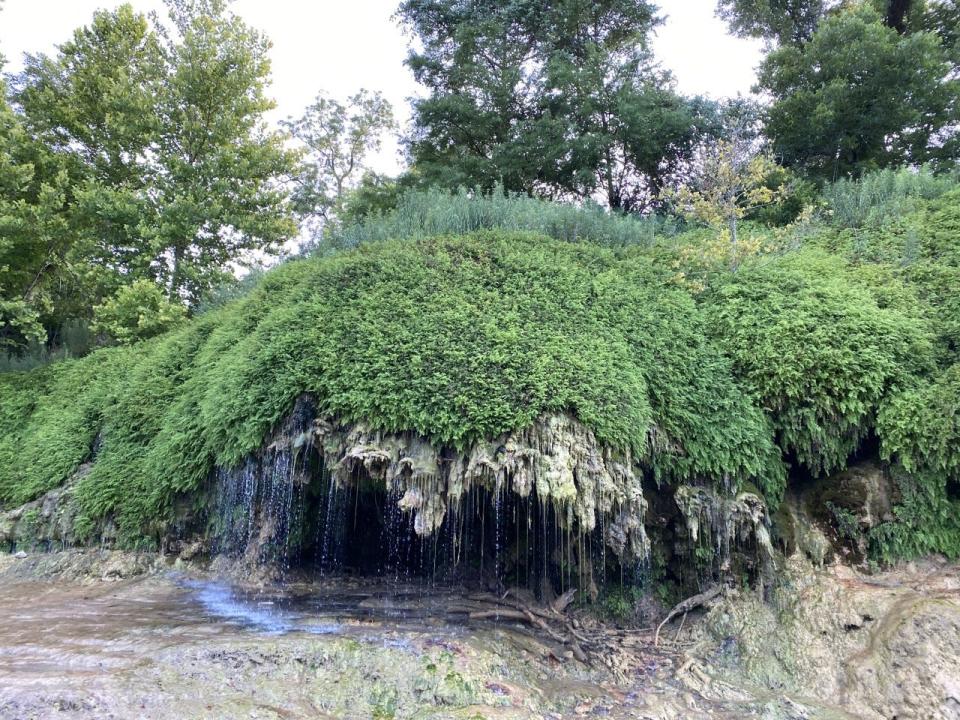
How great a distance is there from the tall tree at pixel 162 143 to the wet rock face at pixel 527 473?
9.30 m

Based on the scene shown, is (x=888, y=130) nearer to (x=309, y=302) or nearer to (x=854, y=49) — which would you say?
(x=854, y=49)

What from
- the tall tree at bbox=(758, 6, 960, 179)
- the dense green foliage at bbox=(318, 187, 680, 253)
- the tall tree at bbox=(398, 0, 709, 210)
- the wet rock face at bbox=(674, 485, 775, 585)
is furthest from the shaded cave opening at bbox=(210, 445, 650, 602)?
the tall tree at bbox=(758, 6, 960, 179)

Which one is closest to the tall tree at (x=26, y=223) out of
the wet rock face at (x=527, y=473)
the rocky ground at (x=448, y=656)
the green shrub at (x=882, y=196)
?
the rocky ground at (x=448, y=656)

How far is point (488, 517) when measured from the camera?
6977 mm

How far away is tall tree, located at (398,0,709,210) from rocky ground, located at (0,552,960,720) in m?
11.8

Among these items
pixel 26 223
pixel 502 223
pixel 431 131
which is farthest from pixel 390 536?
pixel 431 131

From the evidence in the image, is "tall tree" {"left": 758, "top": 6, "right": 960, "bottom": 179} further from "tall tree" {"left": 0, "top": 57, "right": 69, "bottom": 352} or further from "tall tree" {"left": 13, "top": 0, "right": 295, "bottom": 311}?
"tall tree" {"left": 0, "top": 57, "right": 69, "bottom": 352}

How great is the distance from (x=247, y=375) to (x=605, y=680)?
17.2 ft

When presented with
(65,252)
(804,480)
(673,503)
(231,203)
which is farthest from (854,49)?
(65,252)

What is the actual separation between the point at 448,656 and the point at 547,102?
1523 cm

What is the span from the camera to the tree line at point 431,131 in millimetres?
13133

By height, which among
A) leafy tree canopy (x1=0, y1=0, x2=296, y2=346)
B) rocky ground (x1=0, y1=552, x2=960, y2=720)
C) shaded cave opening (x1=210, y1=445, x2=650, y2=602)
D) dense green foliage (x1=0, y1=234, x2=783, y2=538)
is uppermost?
leafy tree canopy (x1=0, y1=0, x2=296, y2=346)

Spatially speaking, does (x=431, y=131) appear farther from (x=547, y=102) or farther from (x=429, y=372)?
(x=429, y=372)

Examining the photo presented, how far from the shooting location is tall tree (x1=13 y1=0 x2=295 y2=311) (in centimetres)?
1330
